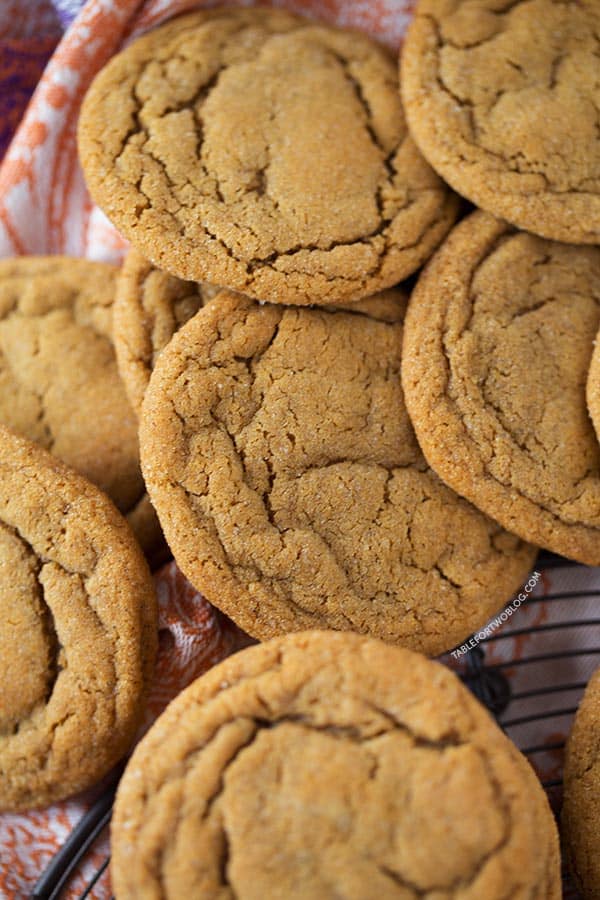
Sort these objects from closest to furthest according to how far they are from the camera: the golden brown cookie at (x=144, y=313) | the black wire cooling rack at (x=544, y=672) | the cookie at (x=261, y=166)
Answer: the cookie at (x=261, y=166) → the golden brown cookie at (x=144, y=313) → the black wire cooling rack at (x=544, y=672)

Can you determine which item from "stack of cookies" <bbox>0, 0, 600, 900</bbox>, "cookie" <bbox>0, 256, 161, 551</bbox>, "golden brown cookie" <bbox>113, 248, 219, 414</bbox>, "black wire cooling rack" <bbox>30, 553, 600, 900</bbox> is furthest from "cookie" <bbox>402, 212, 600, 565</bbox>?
"cookie" <bbox>0, 256, 161, 551</bbox>

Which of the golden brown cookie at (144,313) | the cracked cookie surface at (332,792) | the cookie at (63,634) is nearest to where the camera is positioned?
the cracked cookie surface at (332,792)

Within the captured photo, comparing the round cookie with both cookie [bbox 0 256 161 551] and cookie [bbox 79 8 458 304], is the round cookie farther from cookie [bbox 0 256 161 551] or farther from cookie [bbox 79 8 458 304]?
cookie [bbox 0 256 161 551]

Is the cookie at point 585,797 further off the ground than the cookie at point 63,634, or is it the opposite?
the cookie at point 63,634

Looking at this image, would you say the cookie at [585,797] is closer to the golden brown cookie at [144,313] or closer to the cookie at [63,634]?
the cookie at [63,634]

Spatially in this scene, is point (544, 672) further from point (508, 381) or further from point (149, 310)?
point (149, 310)

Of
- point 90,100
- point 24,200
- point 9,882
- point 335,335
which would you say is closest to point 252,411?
point 335,335

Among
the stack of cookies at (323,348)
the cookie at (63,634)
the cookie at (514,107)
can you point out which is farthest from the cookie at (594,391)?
the cookie at (63,634)
